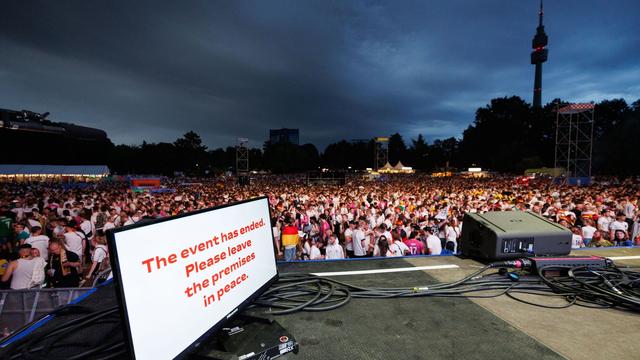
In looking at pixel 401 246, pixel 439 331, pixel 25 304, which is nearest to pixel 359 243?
pixel 401 246

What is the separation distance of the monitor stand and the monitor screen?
15cm

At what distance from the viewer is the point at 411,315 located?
2217mm

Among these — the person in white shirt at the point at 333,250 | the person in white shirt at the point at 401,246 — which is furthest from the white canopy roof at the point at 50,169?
the person in white shirt at the point at 401,246

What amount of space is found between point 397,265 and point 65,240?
8.01m

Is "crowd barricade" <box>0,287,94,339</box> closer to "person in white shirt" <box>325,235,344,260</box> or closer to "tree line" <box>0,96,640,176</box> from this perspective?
"person in white shirt" <box>325,235,344,260</box>

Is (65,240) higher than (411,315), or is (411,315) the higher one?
(411,315)

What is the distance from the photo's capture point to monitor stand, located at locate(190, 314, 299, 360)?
5.47 feet

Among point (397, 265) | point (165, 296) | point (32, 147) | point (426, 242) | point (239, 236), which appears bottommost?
point (426, 242)

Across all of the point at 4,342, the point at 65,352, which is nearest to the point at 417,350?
the point at 65,352

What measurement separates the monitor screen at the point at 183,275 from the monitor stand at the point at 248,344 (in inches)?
5.9

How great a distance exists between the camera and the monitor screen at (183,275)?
1216 millimetres

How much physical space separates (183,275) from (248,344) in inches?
25.5

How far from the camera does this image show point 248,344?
5.77 feet

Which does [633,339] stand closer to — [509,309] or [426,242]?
[509,309]
